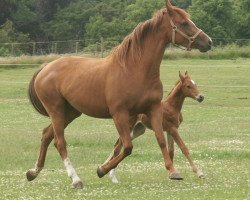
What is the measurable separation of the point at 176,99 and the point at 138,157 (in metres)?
2.40

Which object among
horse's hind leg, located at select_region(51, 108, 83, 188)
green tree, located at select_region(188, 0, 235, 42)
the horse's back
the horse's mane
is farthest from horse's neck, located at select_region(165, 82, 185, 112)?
green tree, located at select_region(188, 0, 235, 42)

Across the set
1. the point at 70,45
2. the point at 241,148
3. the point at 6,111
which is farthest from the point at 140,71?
the point at 70,45

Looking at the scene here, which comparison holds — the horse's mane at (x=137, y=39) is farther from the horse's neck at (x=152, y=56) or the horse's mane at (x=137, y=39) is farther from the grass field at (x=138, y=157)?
the grass field at (x=138, y=157)

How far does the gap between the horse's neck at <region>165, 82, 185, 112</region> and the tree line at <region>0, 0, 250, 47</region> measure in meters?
56.9

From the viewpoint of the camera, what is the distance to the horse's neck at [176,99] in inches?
545

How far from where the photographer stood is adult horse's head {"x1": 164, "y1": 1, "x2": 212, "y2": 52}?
11.7 m

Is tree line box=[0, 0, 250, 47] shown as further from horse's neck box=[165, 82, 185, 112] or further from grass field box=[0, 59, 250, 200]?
horse's neck box=[165, 82, 185, 112]

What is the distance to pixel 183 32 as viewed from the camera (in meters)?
11.7

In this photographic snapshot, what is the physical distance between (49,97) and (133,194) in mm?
2691

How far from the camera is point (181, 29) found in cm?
1170

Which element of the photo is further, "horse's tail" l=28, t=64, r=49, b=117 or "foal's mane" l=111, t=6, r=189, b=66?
"horse's tail" l=28, t=64, r=49, b=117

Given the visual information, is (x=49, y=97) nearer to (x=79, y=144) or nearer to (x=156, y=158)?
(x=156, y=158)

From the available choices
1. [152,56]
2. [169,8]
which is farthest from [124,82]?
[169,8]

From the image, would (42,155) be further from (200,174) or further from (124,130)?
(200,174)
